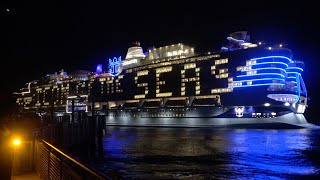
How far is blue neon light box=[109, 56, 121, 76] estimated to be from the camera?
4756 inches

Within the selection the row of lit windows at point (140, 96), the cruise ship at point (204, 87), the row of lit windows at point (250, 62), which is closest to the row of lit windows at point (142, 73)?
the cruise ship at point (204, 87)

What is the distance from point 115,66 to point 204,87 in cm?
4297

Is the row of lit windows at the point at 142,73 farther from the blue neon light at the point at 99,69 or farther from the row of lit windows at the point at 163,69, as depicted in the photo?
the blue neon light at the point at 99,69

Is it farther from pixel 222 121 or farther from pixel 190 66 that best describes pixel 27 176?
pixel 190 66

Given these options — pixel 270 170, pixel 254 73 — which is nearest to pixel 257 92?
pixel 254 73

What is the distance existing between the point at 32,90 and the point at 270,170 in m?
144

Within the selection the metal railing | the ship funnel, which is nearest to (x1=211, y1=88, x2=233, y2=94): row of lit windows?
the ship funnel

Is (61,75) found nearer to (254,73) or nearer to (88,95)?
(88,95)

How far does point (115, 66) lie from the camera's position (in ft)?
402

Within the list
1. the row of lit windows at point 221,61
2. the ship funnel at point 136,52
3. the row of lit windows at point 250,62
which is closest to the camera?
the row of lit windows at point 250,62

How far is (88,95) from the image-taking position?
12519 cm

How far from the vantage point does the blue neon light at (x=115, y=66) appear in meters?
121

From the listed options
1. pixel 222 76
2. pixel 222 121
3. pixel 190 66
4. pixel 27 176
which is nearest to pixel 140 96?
pixel 190 66

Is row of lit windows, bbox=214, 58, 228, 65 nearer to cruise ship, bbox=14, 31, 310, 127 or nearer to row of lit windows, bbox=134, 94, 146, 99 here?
cruise ship, bbox=14, 31, 310, 127
